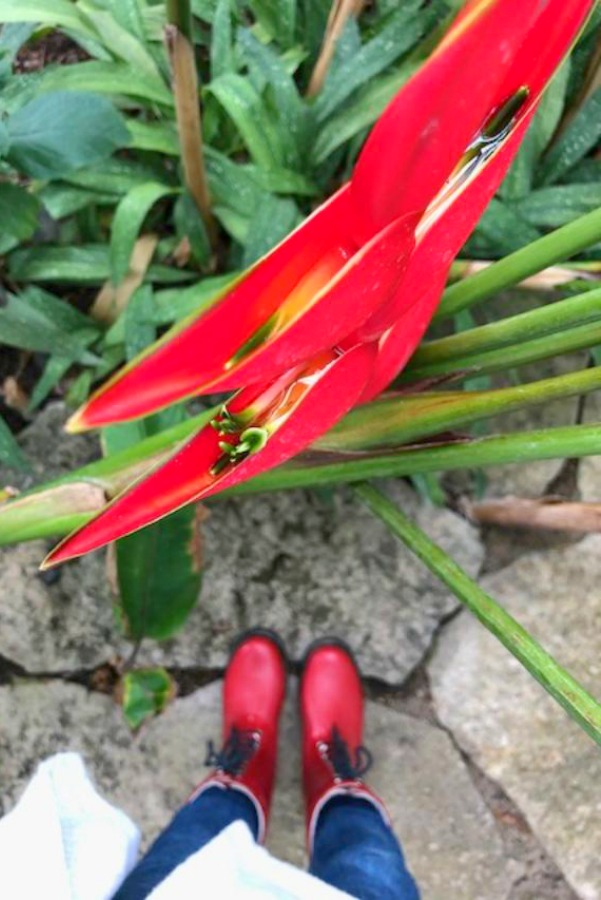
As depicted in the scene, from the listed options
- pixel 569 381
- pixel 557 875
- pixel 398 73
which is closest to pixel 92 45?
pixel 398 73

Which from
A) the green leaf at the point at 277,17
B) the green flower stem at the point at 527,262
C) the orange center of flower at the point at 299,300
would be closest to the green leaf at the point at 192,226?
the green leaf at the point at 277,17

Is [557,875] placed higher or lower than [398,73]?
lower

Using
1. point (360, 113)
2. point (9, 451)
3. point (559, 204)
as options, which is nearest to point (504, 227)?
point (559, 204)

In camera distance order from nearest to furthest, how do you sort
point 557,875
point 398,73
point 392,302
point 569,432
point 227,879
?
1. point 392,302
2. point 569,432
3. point 227,879
4. point 398,73
5. point 557,875

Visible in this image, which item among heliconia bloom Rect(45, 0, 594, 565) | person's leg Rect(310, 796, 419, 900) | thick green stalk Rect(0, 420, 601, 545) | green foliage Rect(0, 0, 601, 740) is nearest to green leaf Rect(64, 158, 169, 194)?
green foliage Rect(0, 0, 601, 740)

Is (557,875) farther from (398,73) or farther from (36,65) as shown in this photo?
Result: (36,65)

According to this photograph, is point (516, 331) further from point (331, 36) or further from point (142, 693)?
point (142, 693)

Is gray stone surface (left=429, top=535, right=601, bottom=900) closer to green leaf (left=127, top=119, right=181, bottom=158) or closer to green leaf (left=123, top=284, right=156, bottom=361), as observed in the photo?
green leaf (left=123, top=284, right=156, bottom=361)
